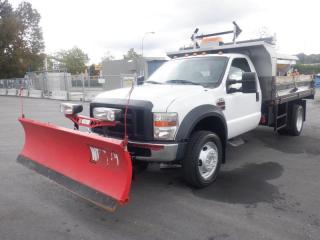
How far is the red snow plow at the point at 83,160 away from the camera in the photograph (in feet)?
11.5

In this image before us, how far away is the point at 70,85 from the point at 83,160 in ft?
65.1

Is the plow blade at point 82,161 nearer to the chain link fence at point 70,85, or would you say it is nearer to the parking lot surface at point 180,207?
the parking lot surface at point 180,207

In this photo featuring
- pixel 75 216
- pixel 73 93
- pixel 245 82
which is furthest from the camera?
pixel 73 93

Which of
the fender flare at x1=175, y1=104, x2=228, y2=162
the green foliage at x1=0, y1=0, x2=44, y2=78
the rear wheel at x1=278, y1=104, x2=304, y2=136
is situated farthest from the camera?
the green foliage at x1=0, y1=0, x2=44, y2=78

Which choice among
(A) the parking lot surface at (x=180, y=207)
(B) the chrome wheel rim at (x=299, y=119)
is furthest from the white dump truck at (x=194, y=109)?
(B) the chrome wheel rim at (x=299, y=119)

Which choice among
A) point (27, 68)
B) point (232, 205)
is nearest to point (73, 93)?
point (232, 205)

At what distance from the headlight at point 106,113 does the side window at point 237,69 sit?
203 cm

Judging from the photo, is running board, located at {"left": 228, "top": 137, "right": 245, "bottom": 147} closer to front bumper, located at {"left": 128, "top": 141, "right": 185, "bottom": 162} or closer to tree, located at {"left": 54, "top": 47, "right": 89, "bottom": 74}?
front bumper, located at {"left": 128, "top": 141, "right": 185, "bottom": 162}

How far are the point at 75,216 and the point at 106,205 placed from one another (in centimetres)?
65

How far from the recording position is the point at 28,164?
4.88m

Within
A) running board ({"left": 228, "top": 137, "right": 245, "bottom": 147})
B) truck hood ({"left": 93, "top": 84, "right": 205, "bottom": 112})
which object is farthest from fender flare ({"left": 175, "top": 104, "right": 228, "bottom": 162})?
running board ({"left": 228, "top": 137, "right": 245, "bottom": 147})

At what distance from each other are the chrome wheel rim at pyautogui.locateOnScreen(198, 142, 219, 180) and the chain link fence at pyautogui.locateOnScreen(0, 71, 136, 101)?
42.2 feet

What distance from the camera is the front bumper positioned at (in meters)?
4.20

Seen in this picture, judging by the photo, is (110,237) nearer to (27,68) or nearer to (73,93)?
(73,93)
